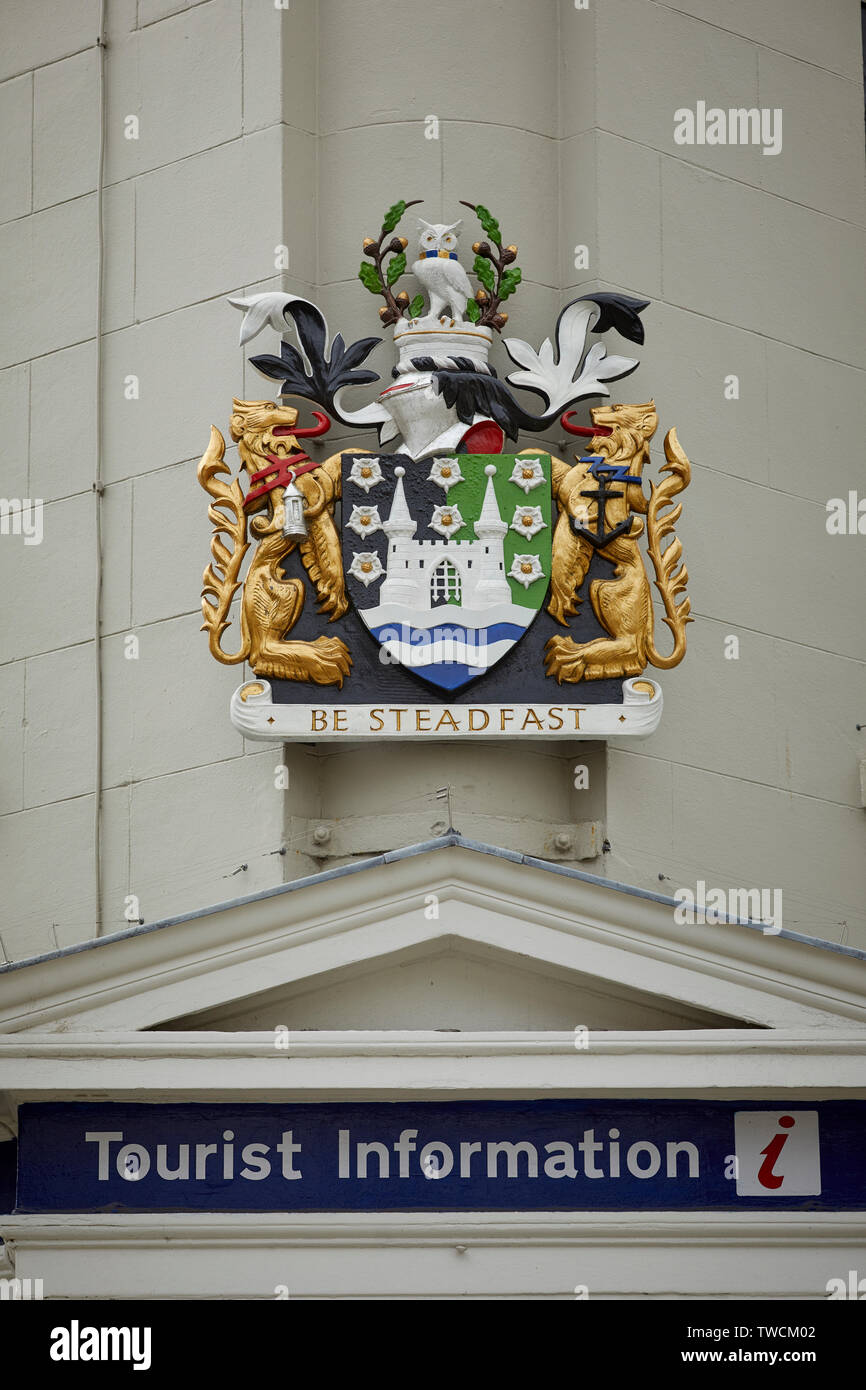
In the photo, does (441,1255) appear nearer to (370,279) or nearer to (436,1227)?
(436,1227)

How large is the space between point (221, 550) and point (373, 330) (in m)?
1.51

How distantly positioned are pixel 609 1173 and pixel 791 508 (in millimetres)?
3847

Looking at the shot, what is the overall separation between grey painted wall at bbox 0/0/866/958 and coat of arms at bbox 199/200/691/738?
50 cm

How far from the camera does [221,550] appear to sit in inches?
442

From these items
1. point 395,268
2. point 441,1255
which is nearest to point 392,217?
point 395,268

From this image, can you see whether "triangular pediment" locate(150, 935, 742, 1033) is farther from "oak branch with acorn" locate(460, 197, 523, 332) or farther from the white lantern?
"oak branch with acorn" locate(460, 197, 523, 332)

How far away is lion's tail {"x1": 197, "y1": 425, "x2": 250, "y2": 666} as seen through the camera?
11.1 m

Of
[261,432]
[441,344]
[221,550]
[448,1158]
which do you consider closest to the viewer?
[448,1158]

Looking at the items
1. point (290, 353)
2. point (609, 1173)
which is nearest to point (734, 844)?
point (609, 1173)

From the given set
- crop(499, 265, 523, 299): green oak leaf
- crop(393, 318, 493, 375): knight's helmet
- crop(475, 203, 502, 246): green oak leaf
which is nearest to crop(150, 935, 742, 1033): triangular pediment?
crop(393, 318, 493, 375): knight's helmet

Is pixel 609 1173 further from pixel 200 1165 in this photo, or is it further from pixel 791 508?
pixel 791 508

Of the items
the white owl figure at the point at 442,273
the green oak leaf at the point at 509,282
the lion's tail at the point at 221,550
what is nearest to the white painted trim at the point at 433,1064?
the lion's tail at the point at 221,550

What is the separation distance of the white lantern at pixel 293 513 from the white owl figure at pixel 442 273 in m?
1.19

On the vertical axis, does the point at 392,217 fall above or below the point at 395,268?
above
